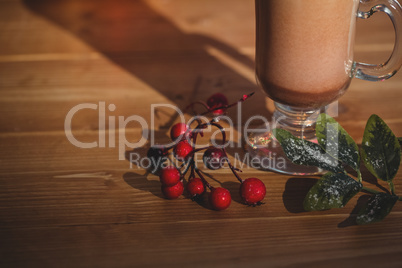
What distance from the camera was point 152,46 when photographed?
46.8 inches

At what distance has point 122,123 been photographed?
930mm

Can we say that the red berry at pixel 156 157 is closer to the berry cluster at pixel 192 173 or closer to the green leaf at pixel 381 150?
the berry cluster at pixel 192 173

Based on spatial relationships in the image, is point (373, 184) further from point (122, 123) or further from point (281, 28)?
point (122, 123)

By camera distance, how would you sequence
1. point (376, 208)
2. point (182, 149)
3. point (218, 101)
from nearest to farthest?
point (376, 208) → point (182, 149) → point (218, 101)

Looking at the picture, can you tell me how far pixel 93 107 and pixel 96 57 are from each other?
22 centimetres

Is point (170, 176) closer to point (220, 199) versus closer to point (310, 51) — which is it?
point (220, 199)

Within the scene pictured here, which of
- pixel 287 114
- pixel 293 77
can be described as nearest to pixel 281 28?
pixel 293 77

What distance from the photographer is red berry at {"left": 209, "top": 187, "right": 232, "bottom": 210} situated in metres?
0.69

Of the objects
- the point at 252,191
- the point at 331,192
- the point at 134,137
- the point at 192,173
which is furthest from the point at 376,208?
the point at 134,137

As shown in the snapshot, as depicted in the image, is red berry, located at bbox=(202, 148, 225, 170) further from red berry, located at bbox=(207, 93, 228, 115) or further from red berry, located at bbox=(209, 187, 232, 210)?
red berry, located at bbox=(207, 93, 228, 115)

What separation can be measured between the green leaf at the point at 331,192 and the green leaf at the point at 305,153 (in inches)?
0.8

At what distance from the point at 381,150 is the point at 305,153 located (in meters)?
0.11

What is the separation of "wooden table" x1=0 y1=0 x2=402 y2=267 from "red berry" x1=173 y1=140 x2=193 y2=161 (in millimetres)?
59

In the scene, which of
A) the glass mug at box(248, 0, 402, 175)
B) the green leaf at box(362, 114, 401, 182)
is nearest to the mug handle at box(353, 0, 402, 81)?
the glass mug at box(248, 0, 402, 175)
